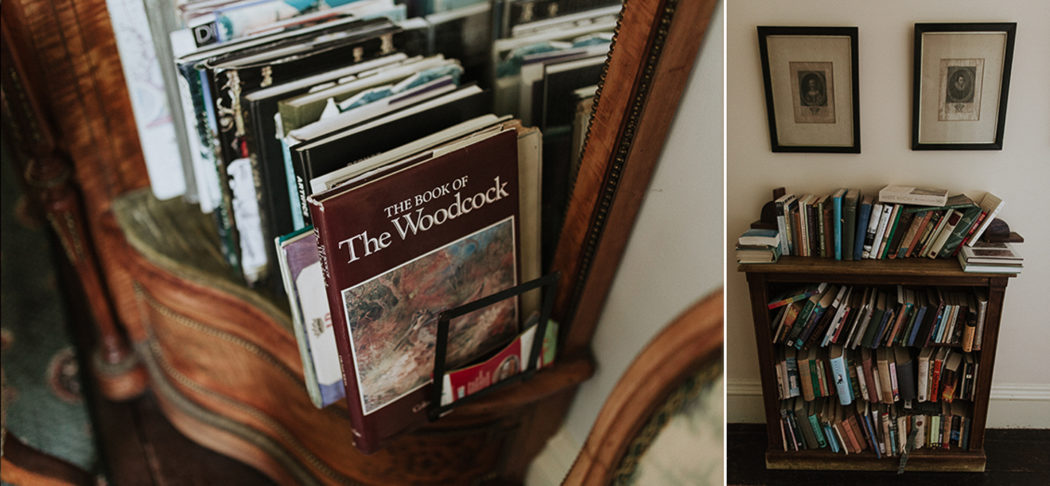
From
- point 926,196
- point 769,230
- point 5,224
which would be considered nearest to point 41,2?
point 5,224

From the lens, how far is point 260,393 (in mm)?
1305

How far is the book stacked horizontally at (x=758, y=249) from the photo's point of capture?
213cm

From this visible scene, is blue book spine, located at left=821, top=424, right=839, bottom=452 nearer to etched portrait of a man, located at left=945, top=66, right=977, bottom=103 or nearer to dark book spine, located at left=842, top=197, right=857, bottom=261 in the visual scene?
dark book spine, located at left=842, top=197, right=857, bottom=261

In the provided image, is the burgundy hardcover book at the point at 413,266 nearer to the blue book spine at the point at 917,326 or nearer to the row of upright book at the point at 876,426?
the blue book spine at the point at 917,326

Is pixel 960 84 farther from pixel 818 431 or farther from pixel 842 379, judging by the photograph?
pixel 818 431

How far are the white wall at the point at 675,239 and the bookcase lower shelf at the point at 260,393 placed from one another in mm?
68

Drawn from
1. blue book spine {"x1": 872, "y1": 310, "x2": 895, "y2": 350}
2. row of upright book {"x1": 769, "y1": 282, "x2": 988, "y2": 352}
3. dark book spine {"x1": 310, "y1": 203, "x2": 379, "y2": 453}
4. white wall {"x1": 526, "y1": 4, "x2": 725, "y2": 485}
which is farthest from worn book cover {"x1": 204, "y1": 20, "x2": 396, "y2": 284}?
blue book spine {"x1": 872, "y1": 310, "x2": 895, "y2": 350}

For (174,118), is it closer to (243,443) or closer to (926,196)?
(243,443)

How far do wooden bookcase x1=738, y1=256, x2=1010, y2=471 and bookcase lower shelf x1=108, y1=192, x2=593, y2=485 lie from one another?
1.21m

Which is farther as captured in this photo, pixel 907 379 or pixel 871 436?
pixel 871 436

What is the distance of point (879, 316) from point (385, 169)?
1.74 m

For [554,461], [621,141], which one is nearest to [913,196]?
[554,461]

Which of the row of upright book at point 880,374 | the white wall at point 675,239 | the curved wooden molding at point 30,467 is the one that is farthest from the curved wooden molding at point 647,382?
the row of upright book at point 880,374

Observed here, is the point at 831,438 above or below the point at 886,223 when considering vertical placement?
below
